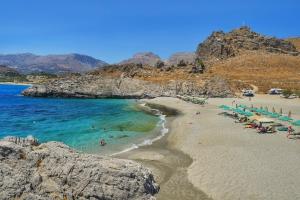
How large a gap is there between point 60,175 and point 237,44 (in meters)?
154

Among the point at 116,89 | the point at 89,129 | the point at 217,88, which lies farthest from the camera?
the point at 116,89

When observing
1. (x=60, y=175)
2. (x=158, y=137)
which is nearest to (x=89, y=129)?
(x=158, y=137)

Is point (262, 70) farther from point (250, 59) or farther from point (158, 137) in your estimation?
point (158, 137)

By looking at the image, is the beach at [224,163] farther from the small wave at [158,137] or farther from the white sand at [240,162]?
the small wave at [158,137]

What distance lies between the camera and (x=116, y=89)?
104562 mm

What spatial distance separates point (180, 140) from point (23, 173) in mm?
22255

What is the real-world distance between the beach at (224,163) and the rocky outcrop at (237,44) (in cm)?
11746

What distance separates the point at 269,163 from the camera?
24.1 metres

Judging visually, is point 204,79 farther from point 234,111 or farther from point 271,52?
point 271,52

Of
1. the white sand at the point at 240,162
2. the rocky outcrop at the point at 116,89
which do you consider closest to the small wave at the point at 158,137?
the white sand at the point at 240,162

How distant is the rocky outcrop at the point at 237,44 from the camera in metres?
153

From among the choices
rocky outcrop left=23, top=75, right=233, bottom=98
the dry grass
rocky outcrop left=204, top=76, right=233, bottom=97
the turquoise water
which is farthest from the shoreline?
the dry grass

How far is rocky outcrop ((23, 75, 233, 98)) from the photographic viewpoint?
9416 cm

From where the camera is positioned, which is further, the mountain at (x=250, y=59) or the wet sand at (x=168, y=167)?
the mountain at (x=250, y=59)
